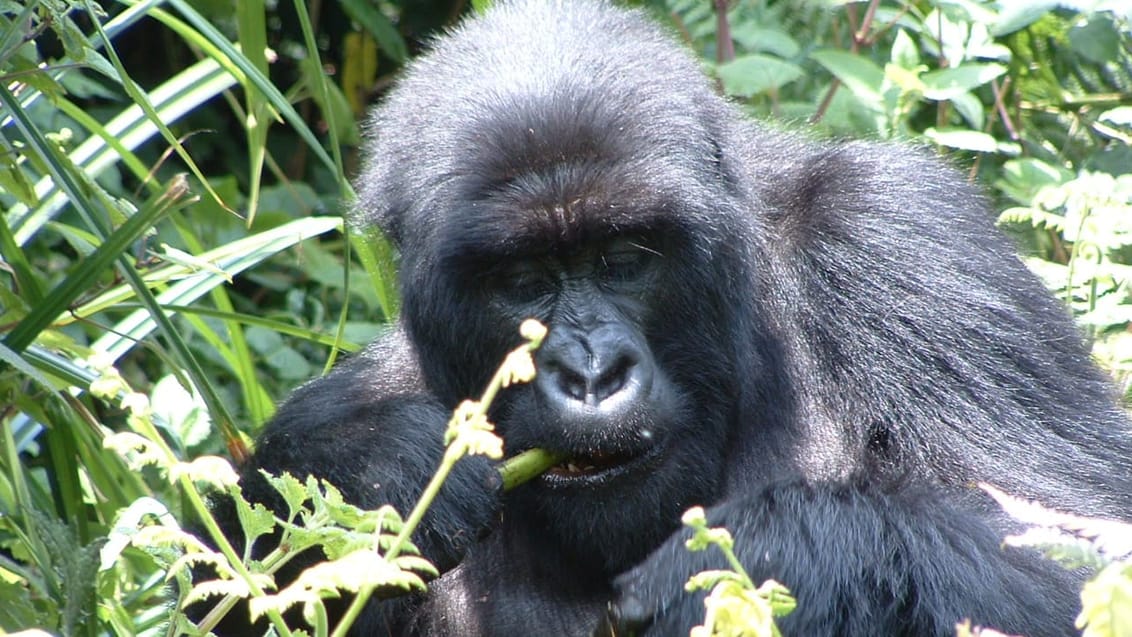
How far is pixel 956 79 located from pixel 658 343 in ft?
4.99

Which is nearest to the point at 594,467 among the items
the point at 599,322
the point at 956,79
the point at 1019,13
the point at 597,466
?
the point at 597,466

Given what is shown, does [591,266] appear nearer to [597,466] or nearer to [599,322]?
[599,322]

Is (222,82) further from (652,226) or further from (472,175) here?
(652,226)

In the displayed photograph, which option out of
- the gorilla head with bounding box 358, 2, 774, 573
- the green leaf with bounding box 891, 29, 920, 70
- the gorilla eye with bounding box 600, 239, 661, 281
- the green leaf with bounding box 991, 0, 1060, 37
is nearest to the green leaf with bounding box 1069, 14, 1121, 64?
the green leaf with bounding box 991, 0, 1060, 37

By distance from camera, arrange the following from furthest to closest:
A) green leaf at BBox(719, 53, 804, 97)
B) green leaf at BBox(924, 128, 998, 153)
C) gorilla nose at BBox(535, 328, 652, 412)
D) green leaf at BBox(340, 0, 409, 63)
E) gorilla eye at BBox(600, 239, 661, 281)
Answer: green leaf at BBox(340, 0, 409, 63), green leaf at BBox(719, 53, 804, 97), green leaf at BBox(924, 128, 998, 153), gorilla eye at BBox(600, 239, 661, 281), gorilla nose at BBox(535, 328, 652, 412)

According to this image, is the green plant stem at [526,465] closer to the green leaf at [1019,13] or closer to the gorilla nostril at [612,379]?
the gorilla nostril at [612,379]

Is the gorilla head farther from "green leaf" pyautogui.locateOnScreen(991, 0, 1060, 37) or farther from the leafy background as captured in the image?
"green leaf" pyautogui.locateOnScreen(991, 0, 1060, 37)

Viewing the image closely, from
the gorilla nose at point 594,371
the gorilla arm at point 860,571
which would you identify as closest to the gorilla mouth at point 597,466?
the gorilla nose at point 594,371

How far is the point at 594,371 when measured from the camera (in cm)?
269

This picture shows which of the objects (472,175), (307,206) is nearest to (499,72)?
(472,175)

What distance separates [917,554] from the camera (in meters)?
2.46

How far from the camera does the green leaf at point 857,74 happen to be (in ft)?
13.5

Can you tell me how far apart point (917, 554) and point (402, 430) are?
1.11 metres

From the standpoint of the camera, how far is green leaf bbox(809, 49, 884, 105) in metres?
4.12
